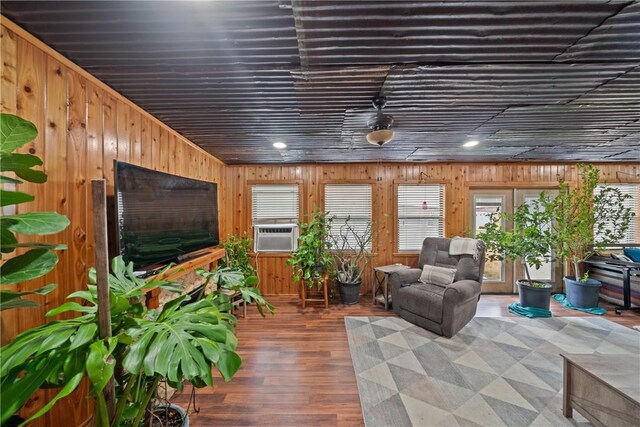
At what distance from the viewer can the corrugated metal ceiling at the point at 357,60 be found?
3.59ft

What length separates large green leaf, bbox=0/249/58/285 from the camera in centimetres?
75

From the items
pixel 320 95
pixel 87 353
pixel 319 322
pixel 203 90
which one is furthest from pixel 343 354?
pixel 203 90

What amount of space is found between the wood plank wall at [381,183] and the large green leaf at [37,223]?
3546mm

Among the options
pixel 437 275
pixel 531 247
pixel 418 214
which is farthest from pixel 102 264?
pixel 531 247

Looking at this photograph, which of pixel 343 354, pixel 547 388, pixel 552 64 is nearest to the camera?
pixel 552 64

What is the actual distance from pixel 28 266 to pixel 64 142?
1030mm

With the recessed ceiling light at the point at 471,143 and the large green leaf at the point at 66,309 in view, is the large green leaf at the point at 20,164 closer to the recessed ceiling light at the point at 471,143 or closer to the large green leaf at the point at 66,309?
the large green leaf at the point at 66,309

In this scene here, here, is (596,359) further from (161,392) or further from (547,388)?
(161,392)

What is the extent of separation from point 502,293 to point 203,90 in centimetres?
530

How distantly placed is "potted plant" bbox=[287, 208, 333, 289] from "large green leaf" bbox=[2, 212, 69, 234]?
3053 millimetres

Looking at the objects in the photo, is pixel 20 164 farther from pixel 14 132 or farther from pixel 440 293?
pixel 440 293

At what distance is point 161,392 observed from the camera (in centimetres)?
186

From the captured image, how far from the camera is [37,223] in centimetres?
76

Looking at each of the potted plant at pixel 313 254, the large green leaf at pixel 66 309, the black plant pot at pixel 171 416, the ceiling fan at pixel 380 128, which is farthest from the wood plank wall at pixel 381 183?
the large green leaf at pixel 66 309
